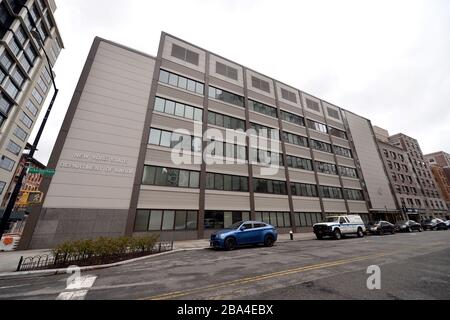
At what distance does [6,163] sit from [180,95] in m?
42.2

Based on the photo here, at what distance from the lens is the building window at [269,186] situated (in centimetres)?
2329

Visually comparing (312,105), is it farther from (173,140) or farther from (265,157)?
(173,140)

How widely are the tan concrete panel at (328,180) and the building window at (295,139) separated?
17.9ft

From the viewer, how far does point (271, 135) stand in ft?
89.9

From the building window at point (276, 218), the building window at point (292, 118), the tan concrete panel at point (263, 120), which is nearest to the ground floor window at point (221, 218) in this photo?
the building window at point (276, 218)

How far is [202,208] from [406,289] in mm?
15917

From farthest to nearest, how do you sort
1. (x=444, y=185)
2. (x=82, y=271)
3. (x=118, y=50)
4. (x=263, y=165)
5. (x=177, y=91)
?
(x=444, y=185) → (x=263, y=165) → (x=177, y=91) → (x=118, y=50) → (x=82, y=271)

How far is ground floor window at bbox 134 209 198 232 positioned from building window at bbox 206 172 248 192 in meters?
3.46

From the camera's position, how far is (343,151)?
3606 cm

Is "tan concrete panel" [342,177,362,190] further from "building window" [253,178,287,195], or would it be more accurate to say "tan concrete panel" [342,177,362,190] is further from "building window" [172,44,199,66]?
"building window" [172,44,199,66]

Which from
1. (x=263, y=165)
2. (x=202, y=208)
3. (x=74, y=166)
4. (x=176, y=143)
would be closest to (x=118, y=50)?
(x=176, y=143)

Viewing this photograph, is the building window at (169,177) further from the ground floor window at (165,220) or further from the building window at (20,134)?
the building window at (20,134)

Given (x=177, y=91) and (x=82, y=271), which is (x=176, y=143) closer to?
(x=177, y=91)
